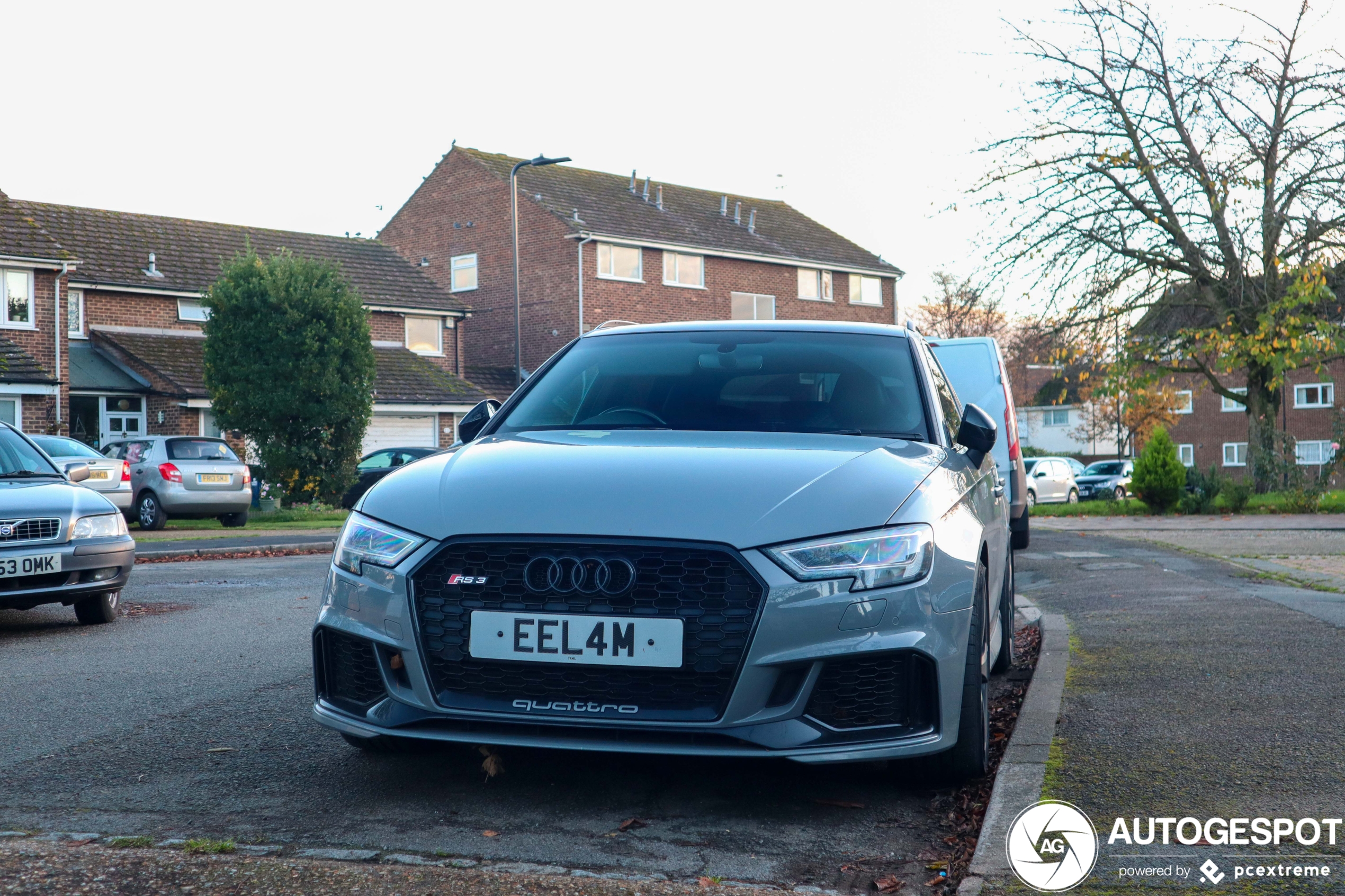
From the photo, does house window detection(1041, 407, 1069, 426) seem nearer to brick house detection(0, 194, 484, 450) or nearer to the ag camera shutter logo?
brick house detection(0, 194, 484, 450)

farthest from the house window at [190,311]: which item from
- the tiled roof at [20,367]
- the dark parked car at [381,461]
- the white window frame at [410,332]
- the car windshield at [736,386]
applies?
the car windshield at [736,386]

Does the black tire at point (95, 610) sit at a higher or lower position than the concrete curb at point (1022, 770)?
lower

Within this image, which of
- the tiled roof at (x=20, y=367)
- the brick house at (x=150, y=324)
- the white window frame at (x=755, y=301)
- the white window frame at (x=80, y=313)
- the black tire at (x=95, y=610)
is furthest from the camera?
the white window frame at (x=755, y=301)

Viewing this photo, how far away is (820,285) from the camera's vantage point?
52.1 metres

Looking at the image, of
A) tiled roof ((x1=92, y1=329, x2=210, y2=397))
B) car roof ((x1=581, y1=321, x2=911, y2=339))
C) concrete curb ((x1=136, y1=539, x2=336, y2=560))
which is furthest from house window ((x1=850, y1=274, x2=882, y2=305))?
car roof ((x1=581, y1=321, x2=911, y2=339))

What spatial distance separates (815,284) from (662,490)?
160 feet

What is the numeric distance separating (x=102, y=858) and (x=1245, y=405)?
2825 cm

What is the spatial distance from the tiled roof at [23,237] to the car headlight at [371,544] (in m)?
28.8

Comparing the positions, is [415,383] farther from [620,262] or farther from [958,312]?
[958,312]

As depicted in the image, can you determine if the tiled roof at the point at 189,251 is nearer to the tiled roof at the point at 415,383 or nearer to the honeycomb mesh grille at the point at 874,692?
the tiled roof at the point at 415,383

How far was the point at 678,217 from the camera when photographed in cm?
4862

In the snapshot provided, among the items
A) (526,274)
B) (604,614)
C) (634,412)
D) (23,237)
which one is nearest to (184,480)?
(23,237)

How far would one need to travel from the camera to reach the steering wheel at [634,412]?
4.96m

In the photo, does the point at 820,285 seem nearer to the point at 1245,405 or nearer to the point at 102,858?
the point at 1245,405
